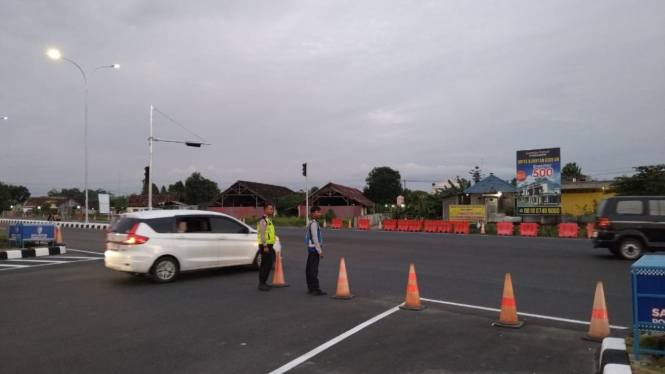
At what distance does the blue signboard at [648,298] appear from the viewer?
14.7ft

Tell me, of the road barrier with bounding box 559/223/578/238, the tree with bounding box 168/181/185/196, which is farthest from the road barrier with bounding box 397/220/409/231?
the tree with bounding box 168/181/185/196

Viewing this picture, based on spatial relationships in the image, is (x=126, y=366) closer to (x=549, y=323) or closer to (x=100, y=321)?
(x=100, y=321)

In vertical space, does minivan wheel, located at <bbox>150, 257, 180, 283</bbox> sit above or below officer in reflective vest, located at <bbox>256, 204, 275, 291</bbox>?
below

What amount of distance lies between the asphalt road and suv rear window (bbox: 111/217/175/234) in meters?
1.17

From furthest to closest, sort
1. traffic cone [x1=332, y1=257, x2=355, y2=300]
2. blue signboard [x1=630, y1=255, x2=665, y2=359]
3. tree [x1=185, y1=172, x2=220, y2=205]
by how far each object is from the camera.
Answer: tree [x1=185, y1=172, x2=220, y2=205] → traffic cone [x1=332, y1=257, x2=355, y2=300] → blue signboard [x1=630, y1=255, x2=665, y2=359]

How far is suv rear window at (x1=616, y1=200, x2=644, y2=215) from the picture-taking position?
14078 mm

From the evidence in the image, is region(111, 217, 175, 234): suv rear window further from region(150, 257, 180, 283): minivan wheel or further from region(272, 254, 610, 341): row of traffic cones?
region(272, 254, 610, 341): row of traffic cones

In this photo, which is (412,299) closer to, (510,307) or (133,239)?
(510,307)

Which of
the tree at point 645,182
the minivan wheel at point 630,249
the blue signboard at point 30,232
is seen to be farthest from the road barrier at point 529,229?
the blue signboard at point 30,232

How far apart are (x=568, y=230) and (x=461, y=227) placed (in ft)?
22.1

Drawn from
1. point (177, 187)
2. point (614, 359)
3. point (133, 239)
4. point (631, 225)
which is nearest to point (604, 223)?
point (631, 225)

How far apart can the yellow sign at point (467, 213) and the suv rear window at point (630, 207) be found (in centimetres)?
1871

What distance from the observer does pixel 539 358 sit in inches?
207

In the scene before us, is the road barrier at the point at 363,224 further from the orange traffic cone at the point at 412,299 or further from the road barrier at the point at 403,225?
the orange traffic cone at the point at 412,299
